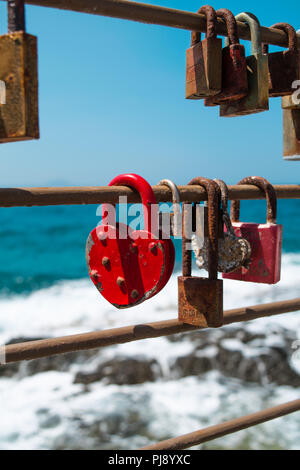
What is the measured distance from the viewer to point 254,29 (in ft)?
4.41

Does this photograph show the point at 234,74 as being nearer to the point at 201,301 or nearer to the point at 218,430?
the point at 201,301

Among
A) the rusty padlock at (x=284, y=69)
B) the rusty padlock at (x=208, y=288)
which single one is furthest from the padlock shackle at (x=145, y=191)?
the rusty padlock at (x=284, y=69)

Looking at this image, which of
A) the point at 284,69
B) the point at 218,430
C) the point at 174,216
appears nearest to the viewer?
the point at 174,216

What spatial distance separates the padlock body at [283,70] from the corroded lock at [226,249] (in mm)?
392

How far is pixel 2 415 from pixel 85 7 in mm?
7230

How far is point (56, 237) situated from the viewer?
27.1 meters

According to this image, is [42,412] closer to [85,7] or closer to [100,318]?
[100,318]

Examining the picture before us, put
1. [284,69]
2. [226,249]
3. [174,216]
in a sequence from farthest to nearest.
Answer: [284,69] → [226,249] → [174,216]

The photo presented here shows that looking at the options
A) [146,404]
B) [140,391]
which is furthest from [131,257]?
[140,391]

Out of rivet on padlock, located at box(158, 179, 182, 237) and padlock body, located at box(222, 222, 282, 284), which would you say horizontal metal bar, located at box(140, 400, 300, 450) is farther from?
rivet on padlock, located at box(158, 179, 182, 237)

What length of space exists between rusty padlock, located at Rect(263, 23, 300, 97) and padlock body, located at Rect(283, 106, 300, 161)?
0.89 ft

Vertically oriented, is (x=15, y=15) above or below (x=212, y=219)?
above

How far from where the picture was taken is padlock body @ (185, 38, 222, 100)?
1.25m

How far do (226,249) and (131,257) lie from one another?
0.27 meters
